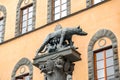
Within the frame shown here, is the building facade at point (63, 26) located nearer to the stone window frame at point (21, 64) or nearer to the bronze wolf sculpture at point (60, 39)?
the stone window frame at point (21, 64)

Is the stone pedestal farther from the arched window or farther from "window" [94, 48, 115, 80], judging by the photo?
the arched window

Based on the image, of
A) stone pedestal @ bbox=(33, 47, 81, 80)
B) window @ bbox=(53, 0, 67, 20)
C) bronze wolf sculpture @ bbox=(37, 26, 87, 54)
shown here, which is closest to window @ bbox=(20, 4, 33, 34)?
window @ bbox=(53, 0, 67, 20)

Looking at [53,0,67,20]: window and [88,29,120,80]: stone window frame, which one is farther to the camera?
[53,0,67,20]: window

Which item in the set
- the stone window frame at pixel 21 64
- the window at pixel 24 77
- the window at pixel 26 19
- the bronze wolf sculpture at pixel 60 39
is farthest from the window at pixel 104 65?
the window at pixel 26 19

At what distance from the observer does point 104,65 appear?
611 inches

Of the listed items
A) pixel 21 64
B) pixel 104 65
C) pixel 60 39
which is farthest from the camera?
pixel 21 64

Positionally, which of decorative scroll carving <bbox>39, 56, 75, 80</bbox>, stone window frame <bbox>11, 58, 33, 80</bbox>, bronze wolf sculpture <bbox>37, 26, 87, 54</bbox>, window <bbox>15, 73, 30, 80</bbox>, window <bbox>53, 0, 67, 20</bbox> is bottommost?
decorative scroll carving <bbox>39, 56, 75, 80</bbox>

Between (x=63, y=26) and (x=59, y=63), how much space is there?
20.7 ft

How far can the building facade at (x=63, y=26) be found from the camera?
15569 millimetres

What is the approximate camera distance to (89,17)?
1658cm

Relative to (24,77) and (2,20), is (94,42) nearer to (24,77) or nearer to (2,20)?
(24,77)

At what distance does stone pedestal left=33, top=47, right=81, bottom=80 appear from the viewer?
1120 cm

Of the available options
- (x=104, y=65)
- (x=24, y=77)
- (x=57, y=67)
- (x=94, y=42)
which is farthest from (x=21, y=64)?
(x=57, y=67)

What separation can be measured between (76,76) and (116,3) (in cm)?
311
